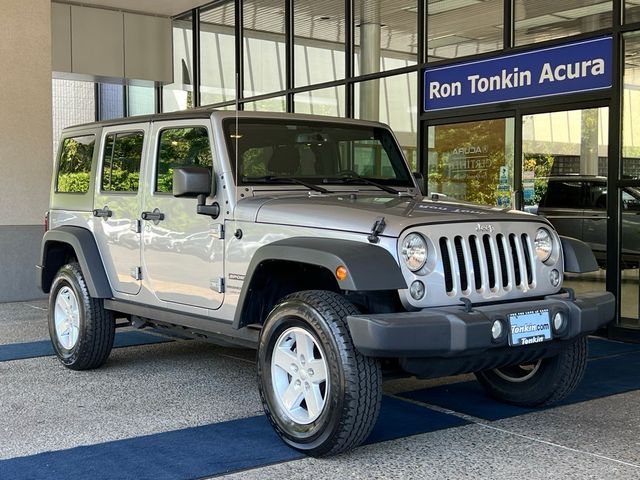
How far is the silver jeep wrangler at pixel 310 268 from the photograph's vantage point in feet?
12.9

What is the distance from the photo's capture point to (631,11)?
24.8ft

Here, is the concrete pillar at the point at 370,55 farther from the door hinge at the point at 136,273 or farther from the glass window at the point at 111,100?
the glass window at the point at 111,100

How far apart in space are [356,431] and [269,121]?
7.44 feet

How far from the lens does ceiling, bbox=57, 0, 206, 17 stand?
13.0 metres

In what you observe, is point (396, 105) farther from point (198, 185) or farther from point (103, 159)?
point (198, 185)

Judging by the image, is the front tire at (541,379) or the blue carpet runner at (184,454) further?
the front tire at (541,379)

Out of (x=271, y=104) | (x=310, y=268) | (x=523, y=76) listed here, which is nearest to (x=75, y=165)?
(x=310, y=268)

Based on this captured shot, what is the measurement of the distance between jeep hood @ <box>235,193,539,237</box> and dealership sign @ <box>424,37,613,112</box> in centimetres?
363

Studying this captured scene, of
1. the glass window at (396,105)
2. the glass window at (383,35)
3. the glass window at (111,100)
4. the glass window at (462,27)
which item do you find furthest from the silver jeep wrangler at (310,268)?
the glass window at (111,100)

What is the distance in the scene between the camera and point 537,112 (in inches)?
328

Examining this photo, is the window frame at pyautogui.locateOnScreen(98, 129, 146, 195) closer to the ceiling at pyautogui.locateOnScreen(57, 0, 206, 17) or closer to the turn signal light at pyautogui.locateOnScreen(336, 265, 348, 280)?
the turn signal light at pyautogui.locateOnScreen(336, 265, 348, 280)

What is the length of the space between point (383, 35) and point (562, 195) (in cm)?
340

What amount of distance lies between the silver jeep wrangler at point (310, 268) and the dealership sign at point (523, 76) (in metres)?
3.04

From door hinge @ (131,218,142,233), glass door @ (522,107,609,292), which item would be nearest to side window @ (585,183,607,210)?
glass door @ (522,107,609,292)
